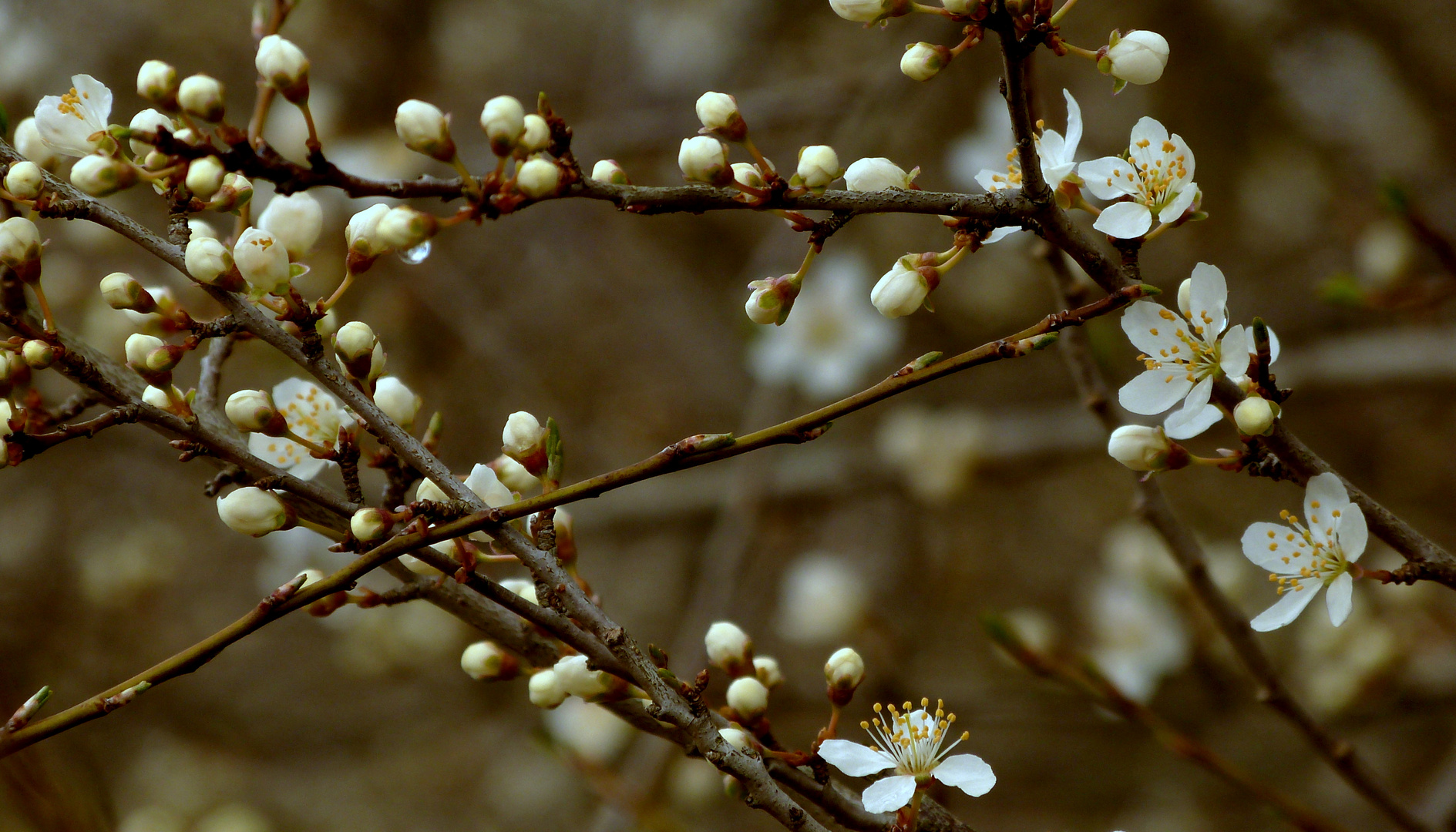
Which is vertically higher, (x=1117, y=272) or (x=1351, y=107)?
(x=1351, y=107)

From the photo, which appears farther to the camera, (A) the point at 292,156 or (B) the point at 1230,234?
(B) the point at 1230,234

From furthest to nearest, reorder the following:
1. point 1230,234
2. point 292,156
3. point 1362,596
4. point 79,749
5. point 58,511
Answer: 1. point 58,511
2. point 1230,234
3. point 292,156
4. point 1362,596
5. point 79,749

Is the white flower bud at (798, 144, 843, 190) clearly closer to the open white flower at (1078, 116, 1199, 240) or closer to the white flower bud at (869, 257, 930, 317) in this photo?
the white flower bud at (869, 257, 930, 317)

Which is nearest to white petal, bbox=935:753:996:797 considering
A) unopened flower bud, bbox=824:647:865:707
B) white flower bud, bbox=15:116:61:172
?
Answer: unopened flower bud, bbox=824:647:865:707

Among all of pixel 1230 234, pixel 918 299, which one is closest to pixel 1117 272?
pixel 918 299

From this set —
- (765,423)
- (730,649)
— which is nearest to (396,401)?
(730,649)

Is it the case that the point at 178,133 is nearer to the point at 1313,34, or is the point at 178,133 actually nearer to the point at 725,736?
the point at 725,736

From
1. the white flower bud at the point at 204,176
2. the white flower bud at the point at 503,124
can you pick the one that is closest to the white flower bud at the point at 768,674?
the white flower bud at the point at 503,124

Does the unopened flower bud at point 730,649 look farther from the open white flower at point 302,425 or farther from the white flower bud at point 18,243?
the white flower bud at point 18,243
